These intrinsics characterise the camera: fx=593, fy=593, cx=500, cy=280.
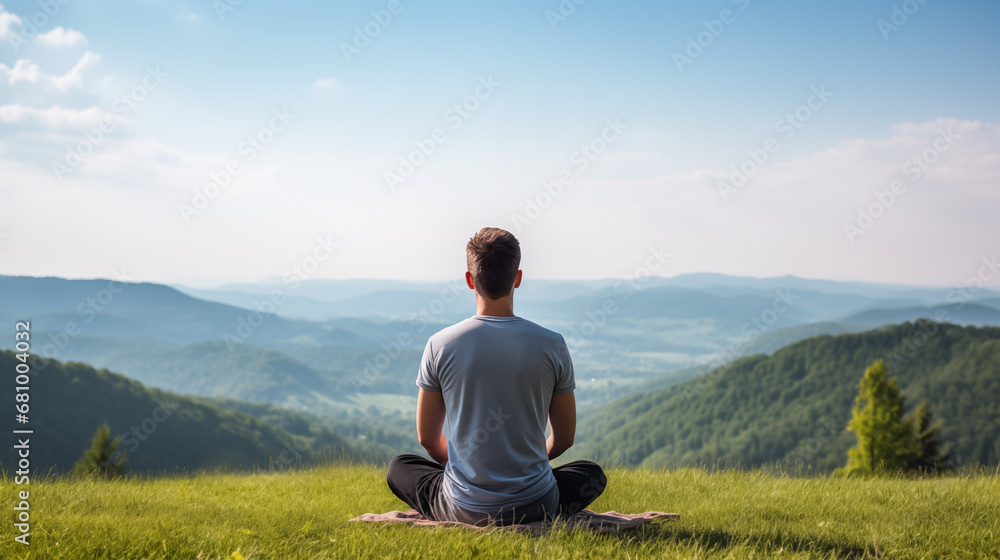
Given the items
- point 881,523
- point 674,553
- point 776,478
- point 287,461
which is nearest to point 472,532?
point 674,553

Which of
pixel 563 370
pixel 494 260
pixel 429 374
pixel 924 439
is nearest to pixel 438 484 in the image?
pixel 429 374

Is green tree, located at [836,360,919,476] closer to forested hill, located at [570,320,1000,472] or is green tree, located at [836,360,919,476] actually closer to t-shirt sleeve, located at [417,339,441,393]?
t-shirt sleeve, located at [417,339,441,393]

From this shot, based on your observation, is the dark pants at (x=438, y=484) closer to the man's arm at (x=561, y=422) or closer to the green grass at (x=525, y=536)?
the man's arm at (x=561, y=422)

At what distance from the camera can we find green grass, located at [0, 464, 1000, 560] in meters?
3.79

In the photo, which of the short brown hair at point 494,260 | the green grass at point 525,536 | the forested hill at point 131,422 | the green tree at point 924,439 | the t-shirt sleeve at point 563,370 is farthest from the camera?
the forested hill at point 131,422

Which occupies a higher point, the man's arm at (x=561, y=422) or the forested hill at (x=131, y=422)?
the man's arm at (x=561, y=422)

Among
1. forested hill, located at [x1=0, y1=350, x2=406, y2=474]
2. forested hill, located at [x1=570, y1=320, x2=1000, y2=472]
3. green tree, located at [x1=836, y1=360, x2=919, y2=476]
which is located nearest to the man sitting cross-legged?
green tree, located at [x1=836, y1=360, x2=919, y2=476]

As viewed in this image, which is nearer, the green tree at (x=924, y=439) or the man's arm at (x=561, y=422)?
the man's arm at (x=561, y=422)

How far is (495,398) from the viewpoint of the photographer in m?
4.05

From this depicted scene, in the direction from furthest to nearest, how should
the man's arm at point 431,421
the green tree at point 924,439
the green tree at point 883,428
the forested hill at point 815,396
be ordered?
1. the forested hill at point 815,396
2. the green tree at point 924,439
3. the green tree at point 883,428
4. the man's arm at point 431,421

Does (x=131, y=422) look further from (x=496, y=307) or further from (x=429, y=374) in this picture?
(x=496, y=307)

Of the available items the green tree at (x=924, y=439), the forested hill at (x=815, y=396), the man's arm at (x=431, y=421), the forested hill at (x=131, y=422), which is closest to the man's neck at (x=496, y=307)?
the man's arm at (x=431, y=421)

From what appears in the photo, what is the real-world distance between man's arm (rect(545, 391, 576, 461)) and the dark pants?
327 mm

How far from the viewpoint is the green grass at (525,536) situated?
3791 mm
